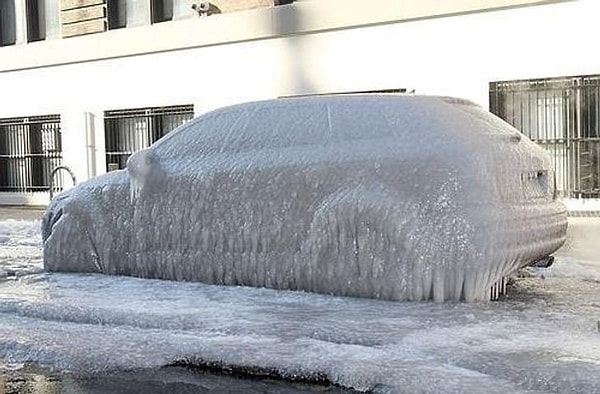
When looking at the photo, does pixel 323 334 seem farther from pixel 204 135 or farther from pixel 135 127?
pixel 135 127

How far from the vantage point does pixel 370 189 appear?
Result: 575 cm

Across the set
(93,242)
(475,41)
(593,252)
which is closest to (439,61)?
(475,41)

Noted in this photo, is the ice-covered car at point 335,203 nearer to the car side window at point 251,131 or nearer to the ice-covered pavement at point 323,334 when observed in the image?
the car side window at point 251,131

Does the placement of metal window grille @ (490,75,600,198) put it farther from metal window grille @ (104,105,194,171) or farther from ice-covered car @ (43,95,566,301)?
metal window grille @ (104,105,194,171)

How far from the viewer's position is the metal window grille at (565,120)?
41.6ft

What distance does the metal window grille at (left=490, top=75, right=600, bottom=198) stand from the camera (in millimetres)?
12688

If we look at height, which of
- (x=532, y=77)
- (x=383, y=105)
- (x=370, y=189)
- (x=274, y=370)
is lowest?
(x=274, y=370)

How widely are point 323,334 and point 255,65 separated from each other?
11.8 metres

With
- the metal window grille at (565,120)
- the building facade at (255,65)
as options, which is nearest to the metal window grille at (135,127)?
the building facade at (255,65)

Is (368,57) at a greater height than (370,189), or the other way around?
(368,57)

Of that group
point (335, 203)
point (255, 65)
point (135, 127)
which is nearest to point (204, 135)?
point (335, 203)

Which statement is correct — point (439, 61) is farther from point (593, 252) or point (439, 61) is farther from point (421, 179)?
point (421, 179)

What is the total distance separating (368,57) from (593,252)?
23.0 ft

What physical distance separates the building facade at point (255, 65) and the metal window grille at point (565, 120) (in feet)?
0.06
